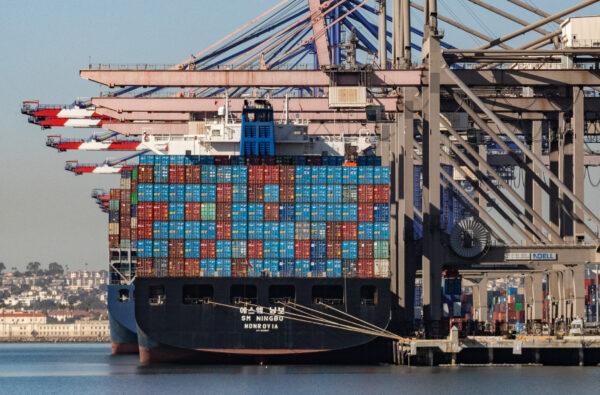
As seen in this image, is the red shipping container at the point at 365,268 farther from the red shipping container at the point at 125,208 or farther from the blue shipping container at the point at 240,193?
the red shipping container at the point at 125,208

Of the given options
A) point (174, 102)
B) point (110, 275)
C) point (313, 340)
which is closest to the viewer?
point (313, 340)

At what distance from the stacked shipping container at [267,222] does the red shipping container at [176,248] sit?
45 mm

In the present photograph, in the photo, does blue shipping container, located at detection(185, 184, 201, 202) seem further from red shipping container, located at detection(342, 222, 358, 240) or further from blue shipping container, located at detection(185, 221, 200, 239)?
red shipping container, located at detection(342, 222, 358, 240)

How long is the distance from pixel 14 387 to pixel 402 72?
2125 cm

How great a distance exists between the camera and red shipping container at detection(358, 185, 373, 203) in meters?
74.1

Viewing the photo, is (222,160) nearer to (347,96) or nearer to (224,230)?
(224,230)

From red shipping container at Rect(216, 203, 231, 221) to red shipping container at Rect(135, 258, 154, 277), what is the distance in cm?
367

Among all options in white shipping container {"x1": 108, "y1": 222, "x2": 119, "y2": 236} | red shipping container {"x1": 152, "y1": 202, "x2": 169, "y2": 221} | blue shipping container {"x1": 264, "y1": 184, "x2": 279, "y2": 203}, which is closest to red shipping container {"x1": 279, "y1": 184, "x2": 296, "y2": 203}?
blue shipping container {"x1": 264, "y1": 184, "x2": 279, "y2": 203}

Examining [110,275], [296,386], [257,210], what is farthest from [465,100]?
[110,275]

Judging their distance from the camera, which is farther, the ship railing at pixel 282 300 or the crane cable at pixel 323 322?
the ship railing at pixel 282 300

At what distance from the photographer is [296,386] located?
61.7 m

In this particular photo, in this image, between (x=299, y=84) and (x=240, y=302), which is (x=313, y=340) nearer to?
(x=240, y=302)

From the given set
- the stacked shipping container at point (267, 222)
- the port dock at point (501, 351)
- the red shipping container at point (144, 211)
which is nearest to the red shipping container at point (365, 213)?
the stacked shipping container at point (267, 222)

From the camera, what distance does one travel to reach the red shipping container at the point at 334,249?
7338 cm
